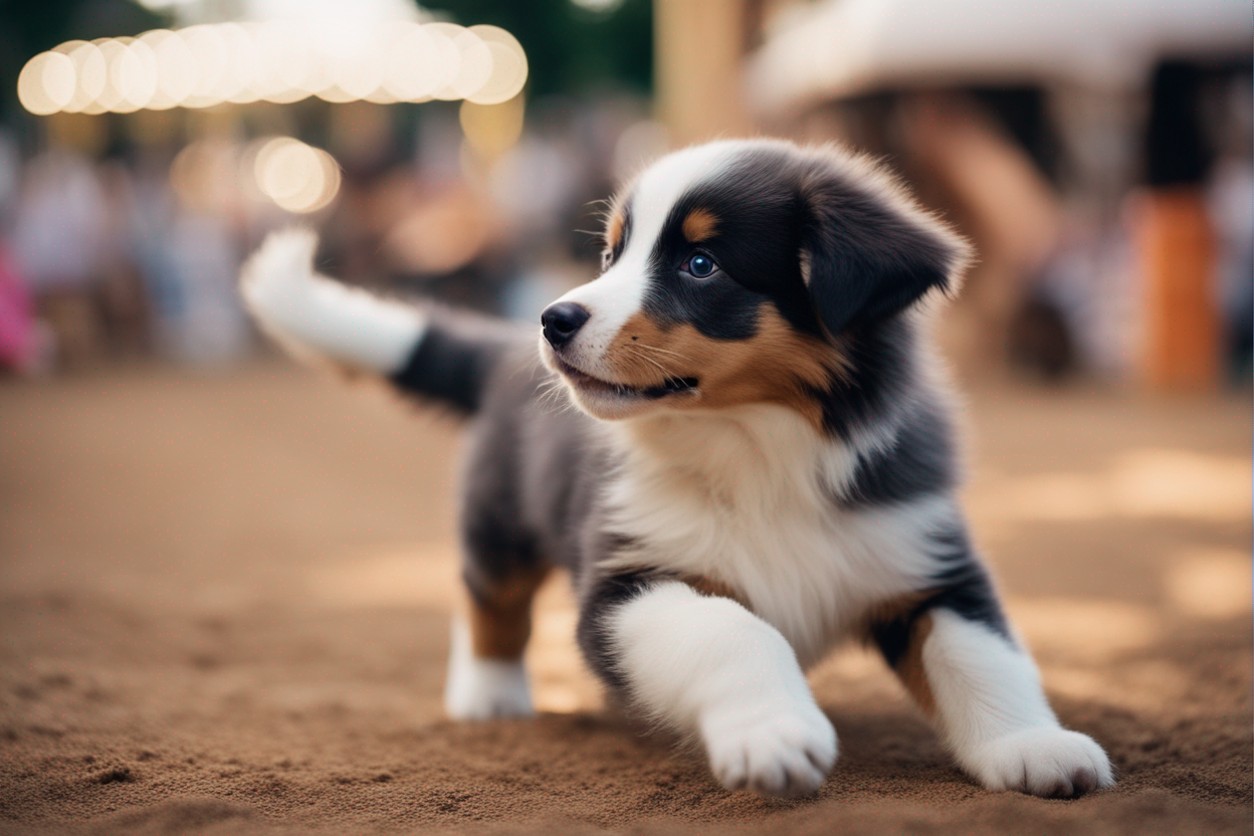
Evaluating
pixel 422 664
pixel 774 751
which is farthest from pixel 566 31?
pixel 774 751

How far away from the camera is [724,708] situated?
6.99 ft

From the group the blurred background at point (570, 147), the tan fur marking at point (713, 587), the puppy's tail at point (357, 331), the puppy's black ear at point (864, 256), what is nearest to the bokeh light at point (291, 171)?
the blurred background at point (570, 147)

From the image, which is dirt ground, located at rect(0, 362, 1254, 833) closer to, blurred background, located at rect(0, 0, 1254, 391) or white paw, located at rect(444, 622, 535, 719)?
white paw, located at rect(444, 622, 535, 719)

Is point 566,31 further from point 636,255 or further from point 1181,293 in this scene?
point 636,255

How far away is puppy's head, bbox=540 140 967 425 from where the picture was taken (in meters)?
2.48

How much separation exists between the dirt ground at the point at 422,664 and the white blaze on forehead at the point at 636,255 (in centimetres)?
92

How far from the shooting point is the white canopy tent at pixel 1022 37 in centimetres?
934

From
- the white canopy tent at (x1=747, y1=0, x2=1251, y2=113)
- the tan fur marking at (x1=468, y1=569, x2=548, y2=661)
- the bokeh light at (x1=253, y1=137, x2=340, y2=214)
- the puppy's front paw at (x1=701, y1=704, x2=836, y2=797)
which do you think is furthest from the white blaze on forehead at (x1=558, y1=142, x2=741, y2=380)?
the bokeh light at (x1=253, y1=137, x2=340, y2=214)

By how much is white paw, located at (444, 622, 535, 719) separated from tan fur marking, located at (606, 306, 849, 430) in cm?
119

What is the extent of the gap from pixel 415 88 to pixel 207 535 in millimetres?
15024

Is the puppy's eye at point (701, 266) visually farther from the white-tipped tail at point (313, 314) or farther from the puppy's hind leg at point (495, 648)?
the white-tipped tail at point (313, 314)

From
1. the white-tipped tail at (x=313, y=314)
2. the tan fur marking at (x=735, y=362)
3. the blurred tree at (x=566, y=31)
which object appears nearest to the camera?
the tan fur marking at (x=735, y=362)

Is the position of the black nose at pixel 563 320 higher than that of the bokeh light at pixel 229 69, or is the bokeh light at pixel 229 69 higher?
the bokeh light at pixel 229 69

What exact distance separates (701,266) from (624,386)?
32cm
